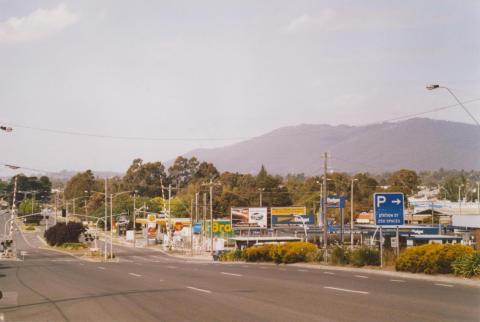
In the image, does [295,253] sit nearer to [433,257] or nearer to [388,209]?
[388,209]

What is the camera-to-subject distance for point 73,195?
197m

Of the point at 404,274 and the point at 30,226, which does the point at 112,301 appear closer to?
the point at 404,274

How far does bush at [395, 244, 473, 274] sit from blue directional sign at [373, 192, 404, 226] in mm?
3296

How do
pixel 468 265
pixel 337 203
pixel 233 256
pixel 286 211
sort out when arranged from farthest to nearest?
pixel 286 211 → pixel 337 203 → pixel 233 256 → pixel 468 265

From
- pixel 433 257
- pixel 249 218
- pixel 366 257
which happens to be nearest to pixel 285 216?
pixel 249 218

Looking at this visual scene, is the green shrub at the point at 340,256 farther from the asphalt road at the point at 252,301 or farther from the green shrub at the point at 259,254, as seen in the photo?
the asphalt road at the point at 252,301

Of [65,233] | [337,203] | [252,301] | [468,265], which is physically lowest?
[65,233]

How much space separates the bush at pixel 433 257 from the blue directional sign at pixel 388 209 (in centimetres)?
330

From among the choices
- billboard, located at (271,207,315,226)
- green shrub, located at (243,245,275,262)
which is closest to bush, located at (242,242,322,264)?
green shrub, located at (243,245,275,262)

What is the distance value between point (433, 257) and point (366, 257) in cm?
703

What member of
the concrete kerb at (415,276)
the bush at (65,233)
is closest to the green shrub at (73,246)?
the bush at (65,233)

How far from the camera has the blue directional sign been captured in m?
31.5

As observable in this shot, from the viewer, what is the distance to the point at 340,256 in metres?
36.2

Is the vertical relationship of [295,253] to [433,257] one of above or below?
below
